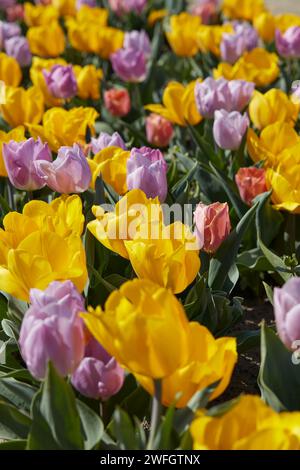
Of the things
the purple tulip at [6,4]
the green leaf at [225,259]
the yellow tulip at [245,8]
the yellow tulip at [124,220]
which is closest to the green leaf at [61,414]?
the yellow tulip at [124,220]

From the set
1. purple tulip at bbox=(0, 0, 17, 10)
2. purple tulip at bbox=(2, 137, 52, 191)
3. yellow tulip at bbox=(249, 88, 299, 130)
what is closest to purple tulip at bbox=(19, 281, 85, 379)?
purple tulip at bbox=(2, 137, 52, 191)

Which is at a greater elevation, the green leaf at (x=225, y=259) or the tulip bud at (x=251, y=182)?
the tulip bud at (x=251, y=182)

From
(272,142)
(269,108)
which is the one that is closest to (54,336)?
(272,142)

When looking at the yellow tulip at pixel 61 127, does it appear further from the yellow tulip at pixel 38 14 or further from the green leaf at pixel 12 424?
the yellow tulip at pixel 38 14

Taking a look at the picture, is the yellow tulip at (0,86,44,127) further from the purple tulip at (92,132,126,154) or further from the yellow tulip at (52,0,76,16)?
the yellow tulip at (52,0,76,16)

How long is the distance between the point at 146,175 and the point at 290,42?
1999 mm

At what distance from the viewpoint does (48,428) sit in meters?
1.64

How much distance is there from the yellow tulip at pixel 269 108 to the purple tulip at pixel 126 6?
10.9ft

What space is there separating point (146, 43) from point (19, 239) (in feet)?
9.30

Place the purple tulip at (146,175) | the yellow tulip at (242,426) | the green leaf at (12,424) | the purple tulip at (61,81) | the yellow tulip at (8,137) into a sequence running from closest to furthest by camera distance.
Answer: the yellow tulip at (242,426)
the green leaf at (12,424)
the purple tulip at (146,175)
the yellow tulip at (8,137)
the purple tulip at (61,81)

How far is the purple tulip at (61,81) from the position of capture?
353 centimetres

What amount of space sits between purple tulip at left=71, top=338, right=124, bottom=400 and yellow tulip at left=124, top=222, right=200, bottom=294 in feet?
0.89

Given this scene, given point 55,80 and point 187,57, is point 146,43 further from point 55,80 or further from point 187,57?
point 55,80
